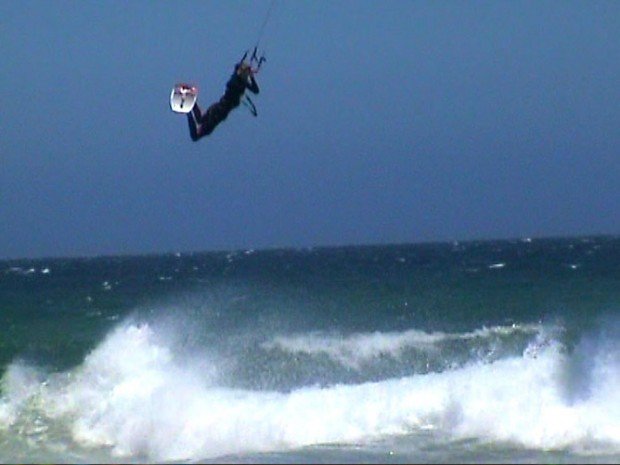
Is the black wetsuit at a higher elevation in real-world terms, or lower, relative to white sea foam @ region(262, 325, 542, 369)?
lower

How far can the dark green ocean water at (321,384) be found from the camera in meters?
20.6

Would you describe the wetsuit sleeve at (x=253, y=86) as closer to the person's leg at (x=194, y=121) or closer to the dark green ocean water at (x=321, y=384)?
the person's leg at (x=194, y=121)

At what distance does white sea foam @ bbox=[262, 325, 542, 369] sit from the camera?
3125 cm

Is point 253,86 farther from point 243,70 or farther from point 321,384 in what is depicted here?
point 321,384

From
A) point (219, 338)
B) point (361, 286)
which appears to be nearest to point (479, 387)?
point (219, 338)

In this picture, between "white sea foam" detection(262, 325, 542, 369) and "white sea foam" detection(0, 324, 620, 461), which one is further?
"white sea foam" detection(262, 325, 542, 369)

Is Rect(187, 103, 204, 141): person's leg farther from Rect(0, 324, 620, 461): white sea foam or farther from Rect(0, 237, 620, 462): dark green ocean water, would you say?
Rect(0, 324, 620, 461): white sea foam

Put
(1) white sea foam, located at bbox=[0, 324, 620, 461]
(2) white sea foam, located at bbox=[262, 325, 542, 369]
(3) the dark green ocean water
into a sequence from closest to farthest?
(3) the dark green ocean water → (1) white sea foam, located at bbox=[0, 324, 620, 461] → (2) white sea foam, located at bbox=[262, 325, 542, 369]

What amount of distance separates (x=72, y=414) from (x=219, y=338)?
10320 millimetres

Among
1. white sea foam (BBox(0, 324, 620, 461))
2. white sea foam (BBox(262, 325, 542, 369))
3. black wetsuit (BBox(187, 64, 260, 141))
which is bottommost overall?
white sea foam (BBox(0, 324, 620, 461))

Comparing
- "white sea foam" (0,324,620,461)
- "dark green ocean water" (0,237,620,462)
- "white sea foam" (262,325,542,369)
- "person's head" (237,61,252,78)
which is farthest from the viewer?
"white sea foam" (262,325,542,369)

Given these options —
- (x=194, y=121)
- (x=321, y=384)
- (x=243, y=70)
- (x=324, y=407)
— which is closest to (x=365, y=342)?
(x=321, y=384)

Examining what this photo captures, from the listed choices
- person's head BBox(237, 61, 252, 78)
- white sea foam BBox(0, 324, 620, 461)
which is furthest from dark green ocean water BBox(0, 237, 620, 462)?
person's head BBox(237, 61, 252, 78)

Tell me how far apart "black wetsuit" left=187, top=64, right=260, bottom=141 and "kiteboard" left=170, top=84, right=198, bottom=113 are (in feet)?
0.68
